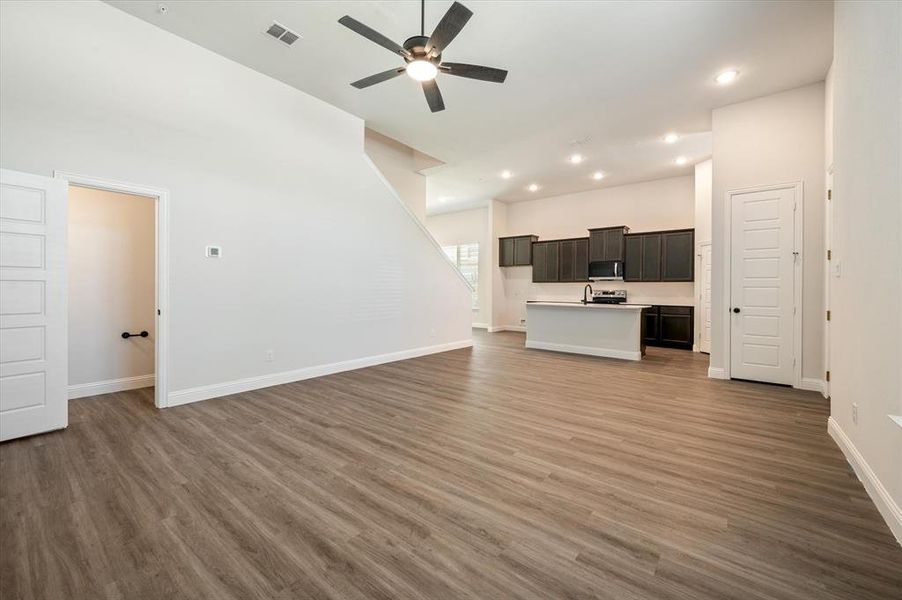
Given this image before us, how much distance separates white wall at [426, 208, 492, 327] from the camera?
1055 cm

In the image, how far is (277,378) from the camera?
455 cm

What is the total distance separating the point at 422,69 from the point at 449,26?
0.47 metres

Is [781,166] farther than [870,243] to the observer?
Yes

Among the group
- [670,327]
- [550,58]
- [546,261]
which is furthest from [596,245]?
[550,58]

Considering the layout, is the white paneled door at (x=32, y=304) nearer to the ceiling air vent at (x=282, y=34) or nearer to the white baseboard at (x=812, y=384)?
the ceiling air vent at (x=282, y=34)

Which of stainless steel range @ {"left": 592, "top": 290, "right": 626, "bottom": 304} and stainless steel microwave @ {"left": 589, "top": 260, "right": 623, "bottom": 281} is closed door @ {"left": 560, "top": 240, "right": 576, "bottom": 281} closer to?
stainless steel microwave @ {"left": 589, "top": 260, "right": 623, "bottom": 281}

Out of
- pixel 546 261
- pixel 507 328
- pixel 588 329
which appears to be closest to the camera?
pixel 588 329

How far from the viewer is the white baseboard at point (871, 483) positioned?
5.84 ft

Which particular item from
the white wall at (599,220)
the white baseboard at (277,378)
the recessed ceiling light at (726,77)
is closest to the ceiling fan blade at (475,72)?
the recessed ceiling light at (726,77)

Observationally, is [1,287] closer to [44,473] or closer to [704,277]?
[44,473]

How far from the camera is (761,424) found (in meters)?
3.24

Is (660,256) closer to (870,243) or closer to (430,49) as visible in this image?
(870,243)

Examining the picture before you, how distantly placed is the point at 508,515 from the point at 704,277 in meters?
7.13

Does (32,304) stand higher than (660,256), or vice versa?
(660,256)
